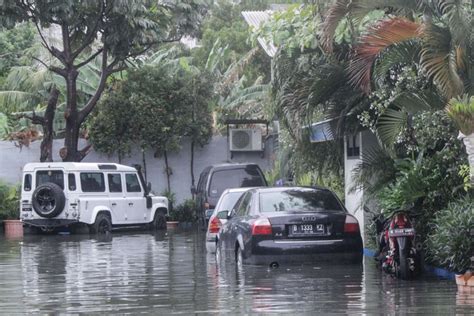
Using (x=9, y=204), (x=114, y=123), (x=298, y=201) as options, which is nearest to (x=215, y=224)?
(x=298, y=201)

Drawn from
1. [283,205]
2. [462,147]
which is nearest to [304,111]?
[283,205]

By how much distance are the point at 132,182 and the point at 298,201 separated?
16125mm

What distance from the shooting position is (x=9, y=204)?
36688mm

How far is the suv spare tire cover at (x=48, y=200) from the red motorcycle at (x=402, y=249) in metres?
16.1

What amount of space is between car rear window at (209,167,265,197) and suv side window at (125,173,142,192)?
3784mm

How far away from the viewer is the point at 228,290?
1536cm

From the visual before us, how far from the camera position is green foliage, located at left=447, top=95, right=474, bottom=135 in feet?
48.8

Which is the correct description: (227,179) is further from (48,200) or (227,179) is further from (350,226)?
(350,226)

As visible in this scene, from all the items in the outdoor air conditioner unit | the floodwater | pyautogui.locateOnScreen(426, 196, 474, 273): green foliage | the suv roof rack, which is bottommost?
the floodwater

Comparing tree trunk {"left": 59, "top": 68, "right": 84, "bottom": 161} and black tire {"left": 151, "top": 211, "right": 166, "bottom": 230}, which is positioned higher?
tree trunk {"left": 59, "top": 68, "right": 84, "bottom": 161}

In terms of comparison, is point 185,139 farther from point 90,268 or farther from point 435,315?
point 435,315

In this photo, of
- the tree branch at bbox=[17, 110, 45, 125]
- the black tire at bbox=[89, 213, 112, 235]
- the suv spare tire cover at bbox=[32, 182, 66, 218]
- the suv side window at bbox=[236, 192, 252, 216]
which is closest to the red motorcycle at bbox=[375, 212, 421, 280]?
the suv side window at bbox=[236, 192, 252, 216]

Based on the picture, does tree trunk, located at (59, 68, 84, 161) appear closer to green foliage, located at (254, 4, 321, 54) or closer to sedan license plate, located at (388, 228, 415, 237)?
green foliage, located at (254, 4, 321, 54)

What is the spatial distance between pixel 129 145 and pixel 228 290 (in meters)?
23.2
